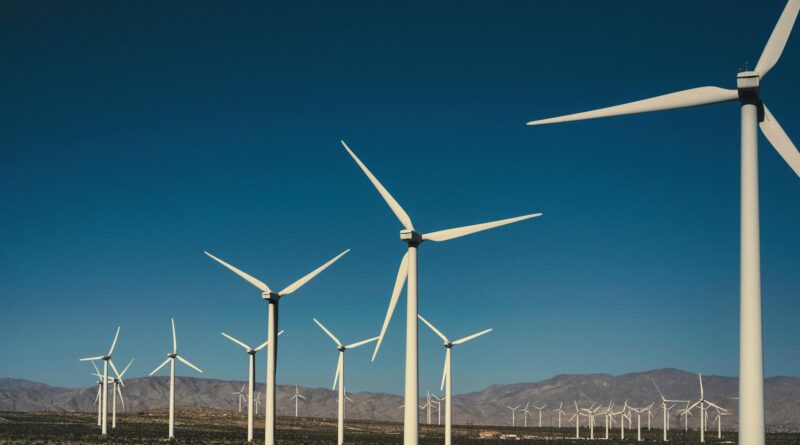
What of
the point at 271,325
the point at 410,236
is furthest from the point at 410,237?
the point at 271,325

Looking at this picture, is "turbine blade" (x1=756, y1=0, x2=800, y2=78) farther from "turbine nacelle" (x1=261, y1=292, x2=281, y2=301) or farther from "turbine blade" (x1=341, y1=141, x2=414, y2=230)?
"turbine nacelle" (x1=261, y1=292, x2=281, y2=301)

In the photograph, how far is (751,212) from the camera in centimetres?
2430

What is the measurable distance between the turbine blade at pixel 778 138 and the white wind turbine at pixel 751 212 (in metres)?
0.03

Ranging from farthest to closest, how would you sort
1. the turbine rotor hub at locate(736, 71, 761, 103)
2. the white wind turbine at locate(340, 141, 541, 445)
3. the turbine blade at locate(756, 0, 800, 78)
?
the white wind turbine at locate(340, 141, 541, 445), the turbine blade at locate(756, 0, 800, 78), the turbine rotor hub at locate(736, 71, 761, 103)

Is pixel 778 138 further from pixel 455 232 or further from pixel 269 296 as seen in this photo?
pixel 269 296

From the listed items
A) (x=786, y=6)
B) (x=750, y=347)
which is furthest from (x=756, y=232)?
(x=786, y=6)

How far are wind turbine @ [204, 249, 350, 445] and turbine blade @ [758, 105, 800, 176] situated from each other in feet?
93.7

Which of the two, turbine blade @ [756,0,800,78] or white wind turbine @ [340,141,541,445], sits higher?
turbine blade @ [756,0,800,78]

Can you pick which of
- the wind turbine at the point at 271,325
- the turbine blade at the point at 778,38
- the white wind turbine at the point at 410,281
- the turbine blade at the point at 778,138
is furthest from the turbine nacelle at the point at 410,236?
the turbine blade at the point at 778,38

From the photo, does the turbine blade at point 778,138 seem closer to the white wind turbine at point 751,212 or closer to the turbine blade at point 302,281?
the white wind turbine at point 751,212

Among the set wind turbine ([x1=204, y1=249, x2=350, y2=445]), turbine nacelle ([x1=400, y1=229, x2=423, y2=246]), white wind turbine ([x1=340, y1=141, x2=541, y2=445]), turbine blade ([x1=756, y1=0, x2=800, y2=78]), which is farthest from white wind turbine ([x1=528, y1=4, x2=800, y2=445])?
wind turbine ([x1=204, y1=249, x2=350, y2=445])

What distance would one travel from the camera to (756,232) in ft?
79.6

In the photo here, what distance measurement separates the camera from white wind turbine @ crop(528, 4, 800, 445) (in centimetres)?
2377

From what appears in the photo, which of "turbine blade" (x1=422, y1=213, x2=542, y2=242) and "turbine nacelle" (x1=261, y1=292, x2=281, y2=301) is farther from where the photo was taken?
"turbine nacelle" (x1=261, y1=292, x2=281, y2=301)
